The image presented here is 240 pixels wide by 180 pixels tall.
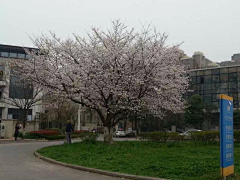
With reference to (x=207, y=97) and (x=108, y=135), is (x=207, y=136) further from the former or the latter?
(x=207, y=97)

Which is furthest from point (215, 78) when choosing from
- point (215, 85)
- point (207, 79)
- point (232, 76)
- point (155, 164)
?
point (155, 164)

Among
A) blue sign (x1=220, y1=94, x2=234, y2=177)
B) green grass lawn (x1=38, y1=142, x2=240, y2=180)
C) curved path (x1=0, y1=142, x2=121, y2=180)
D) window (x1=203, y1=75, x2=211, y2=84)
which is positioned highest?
window (x1=203, y1=75, x2=211, y2=84)

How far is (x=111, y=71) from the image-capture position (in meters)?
17.7

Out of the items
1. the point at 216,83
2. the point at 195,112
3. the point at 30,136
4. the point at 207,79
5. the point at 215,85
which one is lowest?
the point at 30,136

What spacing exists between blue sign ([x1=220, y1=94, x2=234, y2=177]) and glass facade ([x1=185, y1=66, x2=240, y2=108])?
50455 mm

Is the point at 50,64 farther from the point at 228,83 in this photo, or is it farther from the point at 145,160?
the point at 228,83

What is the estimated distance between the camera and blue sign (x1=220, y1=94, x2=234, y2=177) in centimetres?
781

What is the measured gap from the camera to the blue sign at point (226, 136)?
781 cm

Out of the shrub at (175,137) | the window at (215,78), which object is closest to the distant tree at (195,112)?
the window at (215,78)

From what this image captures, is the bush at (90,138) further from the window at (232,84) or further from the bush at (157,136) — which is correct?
the window at (232,84)

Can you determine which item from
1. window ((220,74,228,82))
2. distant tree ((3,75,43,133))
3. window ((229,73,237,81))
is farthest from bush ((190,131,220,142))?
window ((220,74,228,82))

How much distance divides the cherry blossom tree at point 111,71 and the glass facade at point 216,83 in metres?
40.4

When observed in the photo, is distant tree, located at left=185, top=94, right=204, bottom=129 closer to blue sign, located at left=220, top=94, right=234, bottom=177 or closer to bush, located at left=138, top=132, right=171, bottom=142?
bush, located at left=138, top=132, right=171, bottom=142

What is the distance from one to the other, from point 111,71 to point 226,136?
10.5 meters
